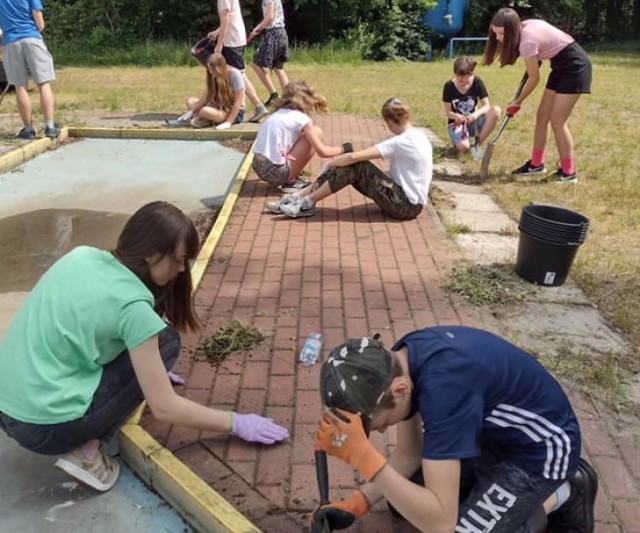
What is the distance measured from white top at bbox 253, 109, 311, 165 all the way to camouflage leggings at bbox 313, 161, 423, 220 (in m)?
0.67

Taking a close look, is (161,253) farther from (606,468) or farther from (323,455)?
(606,468)

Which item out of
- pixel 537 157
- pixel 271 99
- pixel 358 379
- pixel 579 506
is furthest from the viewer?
pixel 271 99

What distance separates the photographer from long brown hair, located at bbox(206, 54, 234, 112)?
8.05 meters

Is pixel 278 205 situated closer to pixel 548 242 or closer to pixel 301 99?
pixel 301 99

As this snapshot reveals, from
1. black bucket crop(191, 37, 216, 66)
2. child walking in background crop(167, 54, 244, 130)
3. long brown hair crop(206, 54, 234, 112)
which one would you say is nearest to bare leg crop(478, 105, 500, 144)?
child walking in background crop(167, 54, 244, 130)

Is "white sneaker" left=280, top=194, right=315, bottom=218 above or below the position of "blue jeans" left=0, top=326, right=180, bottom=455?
below

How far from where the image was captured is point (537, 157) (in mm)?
6293

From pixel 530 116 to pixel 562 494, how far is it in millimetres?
8475

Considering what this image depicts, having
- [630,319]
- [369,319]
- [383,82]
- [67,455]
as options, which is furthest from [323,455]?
[383,82]

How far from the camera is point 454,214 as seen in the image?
5.43 metres

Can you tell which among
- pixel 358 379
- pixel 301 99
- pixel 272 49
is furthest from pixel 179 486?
pixel 272 49

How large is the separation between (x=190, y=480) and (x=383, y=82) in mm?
12296

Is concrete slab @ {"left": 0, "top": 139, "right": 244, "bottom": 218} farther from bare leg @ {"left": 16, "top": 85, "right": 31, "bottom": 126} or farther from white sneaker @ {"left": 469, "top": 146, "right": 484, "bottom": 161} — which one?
white sneaker @ {"left": 469, "top": 146, "right": 484, "bottom": 161}

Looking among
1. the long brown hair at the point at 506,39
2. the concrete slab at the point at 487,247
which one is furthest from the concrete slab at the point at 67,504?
the long brown hair at the point at 506,39
